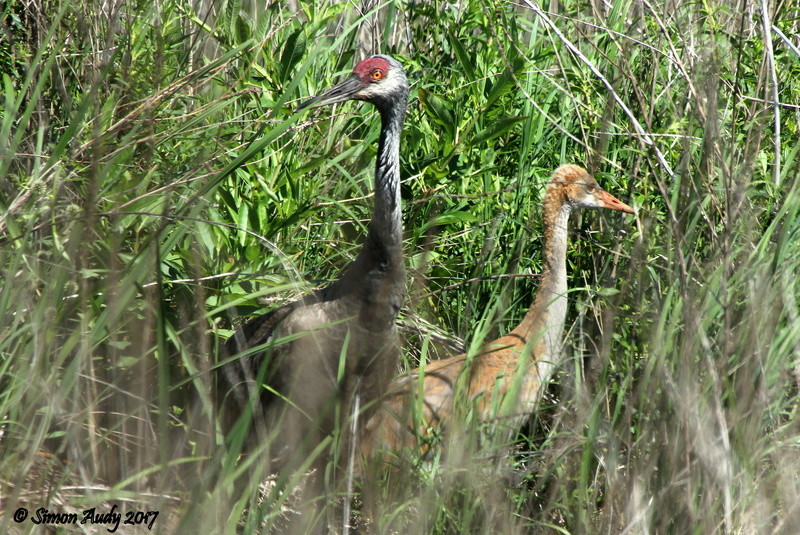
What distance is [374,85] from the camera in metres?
3.69

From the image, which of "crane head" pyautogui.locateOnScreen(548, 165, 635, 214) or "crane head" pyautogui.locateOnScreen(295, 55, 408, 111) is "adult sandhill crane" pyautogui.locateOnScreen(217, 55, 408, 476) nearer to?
"crane head" pyautogui.locateOnScreen(295, 55, 408, 111)

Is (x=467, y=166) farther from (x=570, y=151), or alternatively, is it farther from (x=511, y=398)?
(x=511, y=398)

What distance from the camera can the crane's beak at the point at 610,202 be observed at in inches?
146

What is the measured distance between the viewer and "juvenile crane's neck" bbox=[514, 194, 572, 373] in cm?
365

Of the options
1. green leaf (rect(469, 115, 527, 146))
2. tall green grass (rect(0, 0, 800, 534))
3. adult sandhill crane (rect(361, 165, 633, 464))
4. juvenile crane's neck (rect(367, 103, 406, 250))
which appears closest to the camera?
tall green grass (rect(0, 0, 800, 534))

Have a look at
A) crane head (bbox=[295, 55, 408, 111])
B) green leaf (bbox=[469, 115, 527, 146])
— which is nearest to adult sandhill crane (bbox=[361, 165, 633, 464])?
green leaf (bbox=[469, 115, 527, 146])

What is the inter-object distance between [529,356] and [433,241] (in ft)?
3.93

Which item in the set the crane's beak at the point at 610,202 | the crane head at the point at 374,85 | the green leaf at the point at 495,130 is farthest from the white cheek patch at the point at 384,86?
the crane's beak at the point at 610,202

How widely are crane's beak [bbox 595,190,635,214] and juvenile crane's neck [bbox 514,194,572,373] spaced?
16cm

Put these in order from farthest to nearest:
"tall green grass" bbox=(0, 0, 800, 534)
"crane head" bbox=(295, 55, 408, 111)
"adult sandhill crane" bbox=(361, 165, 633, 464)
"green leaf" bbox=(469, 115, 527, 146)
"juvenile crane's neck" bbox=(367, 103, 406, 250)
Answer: "green leaf" bbox=(469, 115, 527, 146) < "crane head" bbox=(295, 55, 408, 111) < "juvenile crane's neck" bbox=(367, 103, 406, 250) < "adult sandhill crane" bbox=(361, 165, 633, 464) < "tall green grass" bbox=(0, 0, 800, 534)

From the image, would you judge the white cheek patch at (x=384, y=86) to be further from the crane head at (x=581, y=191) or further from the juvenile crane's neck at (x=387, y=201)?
the crane head at (x=581, y=191)

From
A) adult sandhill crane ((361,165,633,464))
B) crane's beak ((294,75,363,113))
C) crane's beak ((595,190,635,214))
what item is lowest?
adult sandhill crane ((361,165,633,464))

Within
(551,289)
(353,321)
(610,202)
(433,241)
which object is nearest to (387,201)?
(353,321)

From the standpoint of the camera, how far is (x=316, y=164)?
3.59 meters
